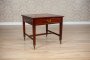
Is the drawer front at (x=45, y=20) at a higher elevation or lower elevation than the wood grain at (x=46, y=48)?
higher

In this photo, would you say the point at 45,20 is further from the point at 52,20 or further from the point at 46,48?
the point at 46,48

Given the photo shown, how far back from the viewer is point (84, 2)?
4992 millimetres

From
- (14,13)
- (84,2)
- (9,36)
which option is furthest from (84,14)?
(9,36)

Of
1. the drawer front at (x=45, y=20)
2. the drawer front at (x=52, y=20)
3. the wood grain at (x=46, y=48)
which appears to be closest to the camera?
the wood grain at (x=46, y=48)

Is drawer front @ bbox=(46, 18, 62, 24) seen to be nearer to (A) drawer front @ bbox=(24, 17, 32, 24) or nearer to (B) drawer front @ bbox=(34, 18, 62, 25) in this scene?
(B) drawer front @ bbox=(34, 18, 62, 25)

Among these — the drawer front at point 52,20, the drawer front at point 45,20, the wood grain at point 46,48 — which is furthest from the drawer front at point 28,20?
the wood grain at point 46,48

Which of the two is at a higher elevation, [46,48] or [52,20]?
[52,20]

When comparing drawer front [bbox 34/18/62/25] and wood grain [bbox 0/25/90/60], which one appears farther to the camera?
drawer front [bbox 34/18/62/25]

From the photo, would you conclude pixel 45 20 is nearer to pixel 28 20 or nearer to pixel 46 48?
pixel 28 20

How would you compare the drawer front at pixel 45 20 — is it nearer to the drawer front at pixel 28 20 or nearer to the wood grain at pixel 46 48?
the drawer front at pixel 28 20

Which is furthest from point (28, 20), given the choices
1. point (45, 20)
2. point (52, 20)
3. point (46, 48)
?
point (46, 48)

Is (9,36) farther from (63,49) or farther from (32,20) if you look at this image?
(63,49)

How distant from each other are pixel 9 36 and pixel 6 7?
1.51 meters

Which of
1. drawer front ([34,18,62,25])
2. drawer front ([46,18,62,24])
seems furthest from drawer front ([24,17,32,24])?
drawer front ([46,18,62,24])
